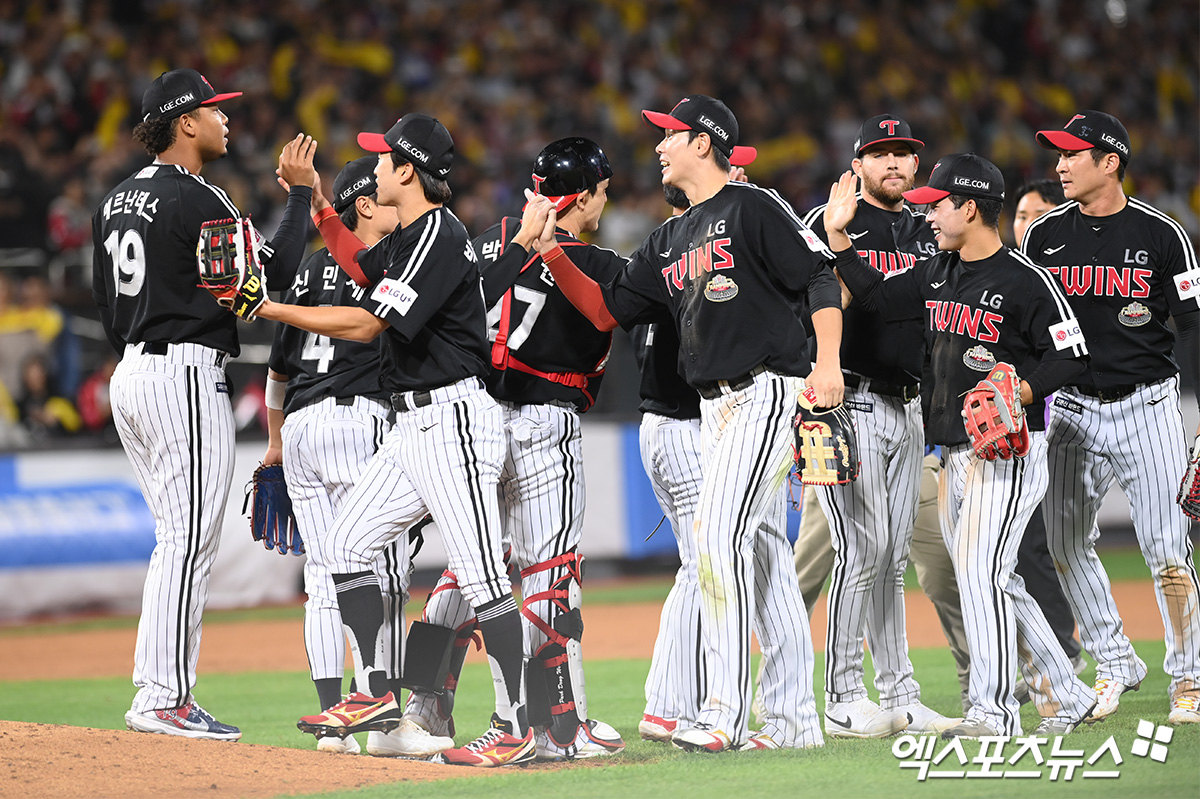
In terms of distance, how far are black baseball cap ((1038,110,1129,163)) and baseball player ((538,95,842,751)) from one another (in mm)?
1707

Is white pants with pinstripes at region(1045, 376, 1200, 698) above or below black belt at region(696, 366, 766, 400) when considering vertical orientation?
below

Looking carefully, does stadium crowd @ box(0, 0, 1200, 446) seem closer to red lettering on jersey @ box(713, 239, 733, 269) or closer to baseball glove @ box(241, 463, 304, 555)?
baseball glove @ box(241, 463, 304, 555)

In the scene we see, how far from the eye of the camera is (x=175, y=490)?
5551mm

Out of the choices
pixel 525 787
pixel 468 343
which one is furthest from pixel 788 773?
pixel 468 343

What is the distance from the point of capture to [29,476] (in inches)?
437

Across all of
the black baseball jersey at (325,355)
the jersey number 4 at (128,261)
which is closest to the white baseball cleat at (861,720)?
the black baseball jersey at (325,355)

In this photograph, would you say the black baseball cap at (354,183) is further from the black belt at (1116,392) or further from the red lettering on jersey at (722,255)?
the black belt at (1116,392)

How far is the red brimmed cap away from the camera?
5199mm

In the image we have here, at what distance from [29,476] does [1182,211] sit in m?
15.0

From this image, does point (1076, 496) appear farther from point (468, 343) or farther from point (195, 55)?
point (195, 55)

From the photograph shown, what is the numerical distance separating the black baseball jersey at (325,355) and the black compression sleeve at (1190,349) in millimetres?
3702

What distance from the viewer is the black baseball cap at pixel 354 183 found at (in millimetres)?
6008

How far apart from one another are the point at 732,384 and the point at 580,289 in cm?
78

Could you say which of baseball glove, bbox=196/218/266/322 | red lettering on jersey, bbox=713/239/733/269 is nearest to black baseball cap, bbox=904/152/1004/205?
red lettering on jersey, bbox=713/239/733/269
